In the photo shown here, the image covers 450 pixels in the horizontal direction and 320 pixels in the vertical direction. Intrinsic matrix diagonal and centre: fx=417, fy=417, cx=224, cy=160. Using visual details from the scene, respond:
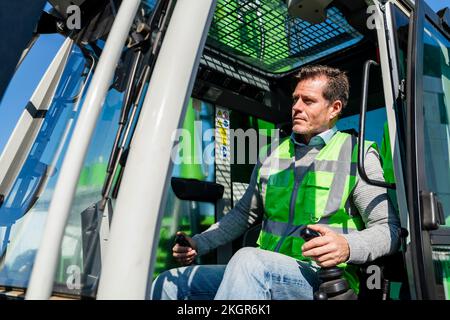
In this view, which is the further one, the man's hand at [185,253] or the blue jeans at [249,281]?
the man's hand at [185,253]

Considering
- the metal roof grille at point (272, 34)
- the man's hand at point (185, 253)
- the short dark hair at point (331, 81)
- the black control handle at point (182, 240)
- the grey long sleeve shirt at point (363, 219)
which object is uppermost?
the metal roof grille at point (272, 34)

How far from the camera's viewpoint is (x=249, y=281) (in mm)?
1354

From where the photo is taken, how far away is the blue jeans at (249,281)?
1.35 metres

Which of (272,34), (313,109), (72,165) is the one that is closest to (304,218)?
(313,109)

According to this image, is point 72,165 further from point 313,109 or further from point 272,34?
point 272,34

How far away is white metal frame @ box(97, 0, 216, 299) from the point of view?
0.94m

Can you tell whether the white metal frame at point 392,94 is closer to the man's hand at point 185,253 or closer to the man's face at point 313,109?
the man's face at point 313,109

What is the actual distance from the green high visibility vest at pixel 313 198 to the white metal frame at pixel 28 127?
1119mm

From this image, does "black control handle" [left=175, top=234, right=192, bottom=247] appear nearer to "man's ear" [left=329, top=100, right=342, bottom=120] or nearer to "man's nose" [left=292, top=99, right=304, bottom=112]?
"man's nose" [left=292, top=99, right=304, bottom=112]

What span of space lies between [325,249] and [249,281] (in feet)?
0.90

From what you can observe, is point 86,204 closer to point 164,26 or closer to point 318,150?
point 164,26

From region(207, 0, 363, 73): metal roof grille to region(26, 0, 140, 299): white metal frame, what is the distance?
4.14ft

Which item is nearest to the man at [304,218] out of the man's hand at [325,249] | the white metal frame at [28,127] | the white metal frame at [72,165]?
the man's hand at [325,249]
